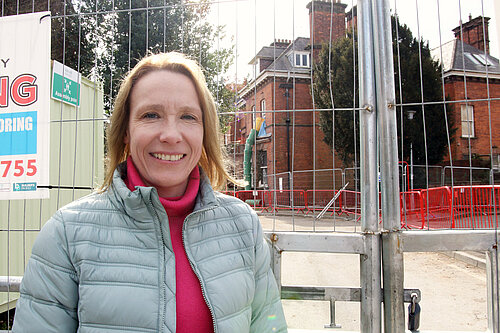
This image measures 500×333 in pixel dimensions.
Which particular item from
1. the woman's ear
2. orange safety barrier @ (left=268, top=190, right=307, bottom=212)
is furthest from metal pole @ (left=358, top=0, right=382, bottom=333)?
the woman's ear

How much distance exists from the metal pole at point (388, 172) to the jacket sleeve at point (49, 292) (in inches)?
56.1

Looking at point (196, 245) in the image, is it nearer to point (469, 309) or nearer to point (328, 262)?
point (469, 309)

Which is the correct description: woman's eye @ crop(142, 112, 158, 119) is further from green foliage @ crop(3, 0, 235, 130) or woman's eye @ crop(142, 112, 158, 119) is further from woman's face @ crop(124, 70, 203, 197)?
green foliage @ crop(3, 0, 235, 130)

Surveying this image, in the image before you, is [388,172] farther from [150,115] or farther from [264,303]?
[150,115]

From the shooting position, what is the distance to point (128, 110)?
4.75 feet

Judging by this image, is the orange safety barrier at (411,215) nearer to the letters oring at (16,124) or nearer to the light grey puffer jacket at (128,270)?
the light grey puffer jacket at (128,270)

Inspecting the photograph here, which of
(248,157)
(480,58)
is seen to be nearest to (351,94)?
(480,58)

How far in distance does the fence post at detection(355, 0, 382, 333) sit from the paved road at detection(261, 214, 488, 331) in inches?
21.7

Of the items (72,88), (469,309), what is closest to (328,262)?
(469,309)

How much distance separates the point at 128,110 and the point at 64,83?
151 cm

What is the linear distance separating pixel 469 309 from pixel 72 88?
531 cm

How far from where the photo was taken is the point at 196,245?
129 centimetres

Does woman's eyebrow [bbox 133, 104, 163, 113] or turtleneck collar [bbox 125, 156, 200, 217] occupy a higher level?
woman's eyebrow [bbox 133, 104, 163, 113]

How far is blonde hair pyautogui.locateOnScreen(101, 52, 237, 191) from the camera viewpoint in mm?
1403
